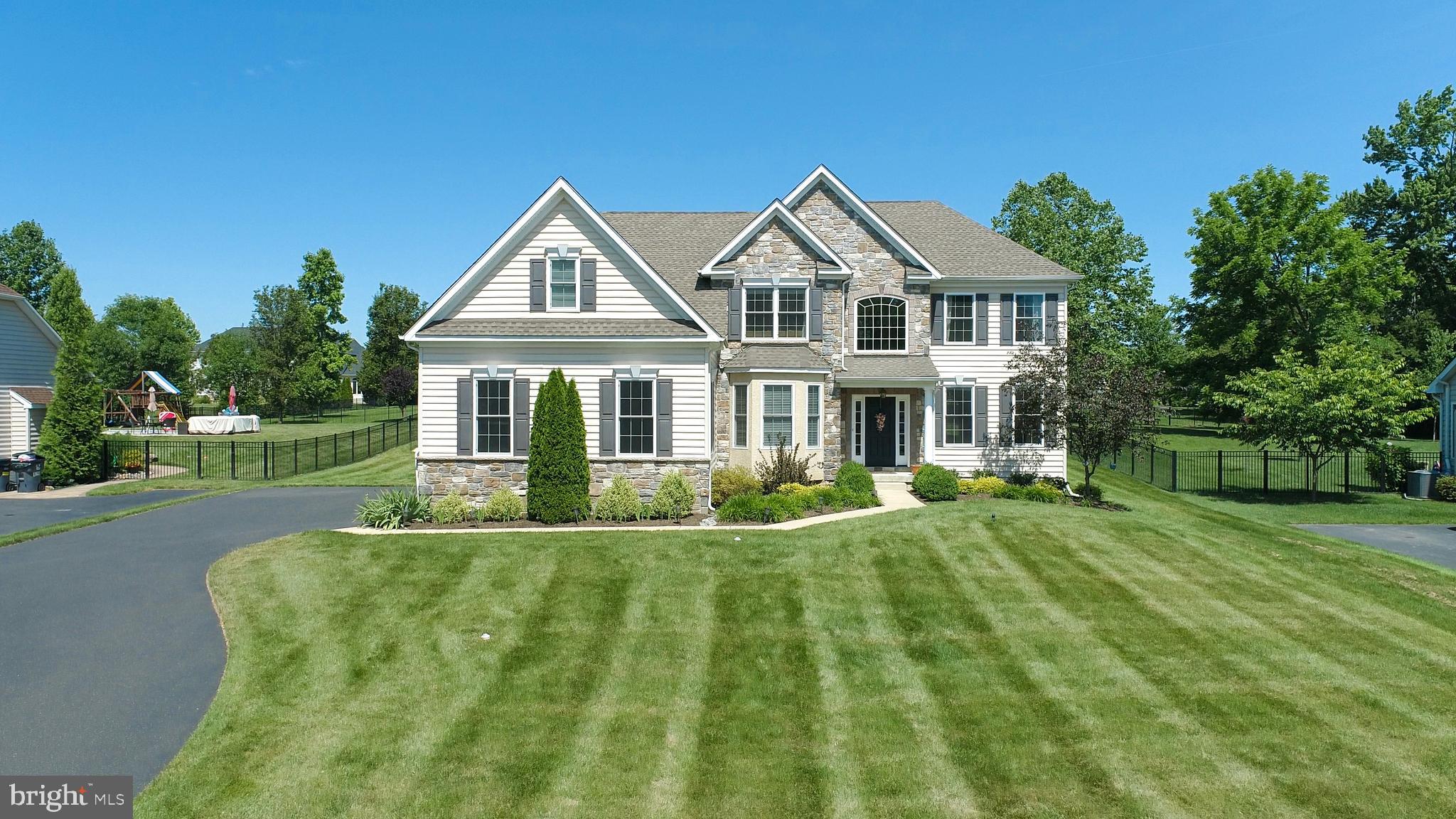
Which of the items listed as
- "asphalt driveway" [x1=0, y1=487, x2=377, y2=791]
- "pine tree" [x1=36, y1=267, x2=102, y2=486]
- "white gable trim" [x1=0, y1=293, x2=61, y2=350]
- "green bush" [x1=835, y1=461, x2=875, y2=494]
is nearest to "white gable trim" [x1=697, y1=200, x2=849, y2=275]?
"green bush" [x1=835, y1=461, x2=875, y2=494]

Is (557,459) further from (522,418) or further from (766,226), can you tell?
(766,226)

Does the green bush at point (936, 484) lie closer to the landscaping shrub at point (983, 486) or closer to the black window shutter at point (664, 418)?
the landscaping shrub at point (983, 486)

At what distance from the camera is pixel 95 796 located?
22.2ft

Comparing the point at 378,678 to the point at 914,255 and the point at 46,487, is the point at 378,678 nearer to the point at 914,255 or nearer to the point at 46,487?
the point at 914,255

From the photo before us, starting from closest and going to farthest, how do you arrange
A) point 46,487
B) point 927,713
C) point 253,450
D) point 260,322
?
point 927,713, point 46,487, point 253,450, point 260,322

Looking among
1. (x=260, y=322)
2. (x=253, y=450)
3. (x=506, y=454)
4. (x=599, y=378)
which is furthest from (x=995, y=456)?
(x=260, y=322)

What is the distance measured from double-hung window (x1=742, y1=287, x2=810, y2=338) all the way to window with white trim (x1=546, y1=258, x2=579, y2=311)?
6.24 meters

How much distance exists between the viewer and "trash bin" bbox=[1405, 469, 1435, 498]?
23.5m

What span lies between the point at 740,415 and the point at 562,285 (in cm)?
641

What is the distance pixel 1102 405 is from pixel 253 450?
3305 cm

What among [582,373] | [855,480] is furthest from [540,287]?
[855,480]

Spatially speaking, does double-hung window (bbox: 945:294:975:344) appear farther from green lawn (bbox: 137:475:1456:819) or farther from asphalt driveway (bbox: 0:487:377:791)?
asphalt driveway (bbox: 0:487:377:791)

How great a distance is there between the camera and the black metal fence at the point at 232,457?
27.0m

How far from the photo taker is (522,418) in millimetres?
17141
